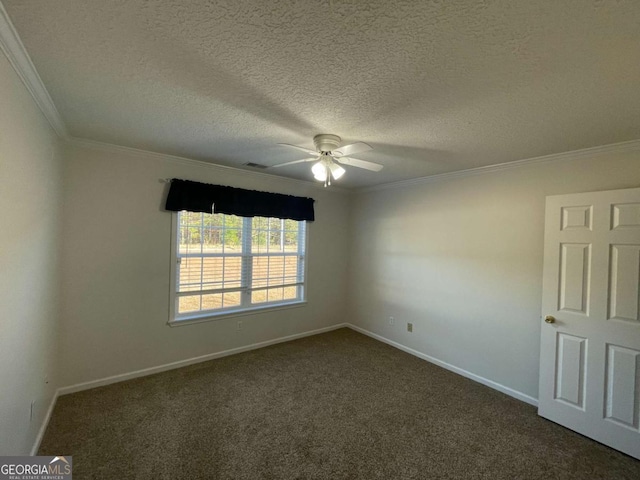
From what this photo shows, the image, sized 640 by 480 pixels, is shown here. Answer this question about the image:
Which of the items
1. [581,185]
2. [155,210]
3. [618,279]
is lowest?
[618,279]

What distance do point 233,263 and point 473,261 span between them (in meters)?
3.04

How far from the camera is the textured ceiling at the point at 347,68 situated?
3.52ft

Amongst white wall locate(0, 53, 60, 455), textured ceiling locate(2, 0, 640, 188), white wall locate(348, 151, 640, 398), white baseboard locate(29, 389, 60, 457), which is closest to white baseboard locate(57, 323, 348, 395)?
white baseboard locate(29, 389, 60, 457)

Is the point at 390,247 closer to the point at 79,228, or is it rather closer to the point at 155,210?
the point at 155,210

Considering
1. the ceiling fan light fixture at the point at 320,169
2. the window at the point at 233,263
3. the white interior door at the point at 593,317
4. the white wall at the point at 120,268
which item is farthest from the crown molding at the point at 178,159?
the white interior door at the point at 593,317

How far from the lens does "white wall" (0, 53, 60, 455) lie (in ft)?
4.53

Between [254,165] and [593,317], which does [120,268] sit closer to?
[254,165]

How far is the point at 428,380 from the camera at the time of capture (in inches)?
124

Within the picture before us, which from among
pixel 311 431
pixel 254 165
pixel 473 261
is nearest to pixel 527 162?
pixel 473 261

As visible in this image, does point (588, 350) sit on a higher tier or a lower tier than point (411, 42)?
lower

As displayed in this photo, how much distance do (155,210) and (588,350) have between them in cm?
439

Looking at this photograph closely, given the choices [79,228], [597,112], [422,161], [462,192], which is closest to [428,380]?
[462,192]

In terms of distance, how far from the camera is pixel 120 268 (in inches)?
114

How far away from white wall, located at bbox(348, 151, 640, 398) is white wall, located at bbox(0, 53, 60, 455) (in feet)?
12.5
